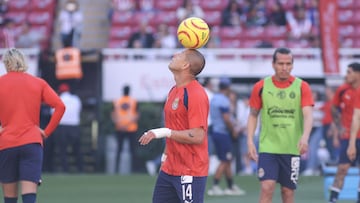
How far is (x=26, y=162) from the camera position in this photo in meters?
11.7

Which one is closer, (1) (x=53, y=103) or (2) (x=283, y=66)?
(1) (x=53, y=103)

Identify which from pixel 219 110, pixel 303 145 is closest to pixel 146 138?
pixel 303 145

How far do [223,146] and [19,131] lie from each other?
788cm

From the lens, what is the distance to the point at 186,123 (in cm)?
998

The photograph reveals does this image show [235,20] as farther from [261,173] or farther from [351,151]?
[261,173]

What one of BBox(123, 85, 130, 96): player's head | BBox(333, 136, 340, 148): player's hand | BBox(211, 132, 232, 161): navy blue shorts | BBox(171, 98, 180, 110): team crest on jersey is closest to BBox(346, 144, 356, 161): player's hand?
BBox(211, 132, 232, 161): navy blue shorts

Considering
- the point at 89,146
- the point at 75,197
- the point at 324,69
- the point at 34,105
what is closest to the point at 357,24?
the point at 324,69

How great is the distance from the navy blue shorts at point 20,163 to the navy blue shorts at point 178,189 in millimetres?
2038

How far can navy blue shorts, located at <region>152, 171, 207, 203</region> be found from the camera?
395 inches

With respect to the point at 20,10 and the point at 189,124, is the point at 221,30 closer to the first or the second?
the point at 20,10

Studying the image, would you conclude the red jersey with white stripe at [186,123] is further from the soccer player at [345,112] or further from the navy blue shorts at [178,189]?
the soccer player at [345,112]

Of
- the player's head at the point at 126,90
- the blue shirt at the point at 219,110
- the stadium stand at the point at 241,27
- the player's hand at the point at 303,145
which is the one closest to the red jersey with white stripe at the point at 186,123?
the player's hand at the point at 303,145

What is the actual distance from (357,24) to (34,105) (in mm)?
16983

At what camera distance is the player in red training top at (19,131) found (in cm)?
1165
